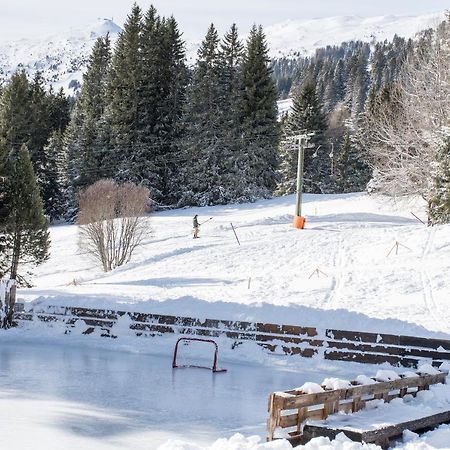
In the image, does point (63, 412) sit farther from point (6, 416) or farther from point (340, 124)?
point (340, 124)

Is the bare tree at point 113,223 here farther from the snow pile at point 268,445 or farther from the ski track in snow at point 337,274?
the snow pile at point 268,445

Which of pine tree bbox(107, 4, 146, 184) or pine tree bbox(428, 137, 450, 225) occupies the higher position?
pine tree bbox(107, 4, 146, 184)

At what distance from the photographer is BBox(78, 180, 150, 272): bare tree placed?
34.1 m

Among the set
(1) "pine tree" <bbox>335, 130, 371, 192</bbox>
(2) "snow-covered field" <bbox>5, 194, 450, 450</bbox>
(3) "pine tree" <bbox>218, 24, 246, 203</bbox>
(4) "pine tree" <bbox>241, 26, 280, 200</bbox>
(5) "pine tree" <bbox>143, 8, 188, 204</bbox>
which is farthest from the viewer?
(1) "pine tree" <bbox>335, 130, 371, 192</bbox>

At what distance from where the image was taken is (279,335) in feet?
48.3

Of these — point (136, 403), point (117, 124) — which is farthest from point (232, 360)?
point (117, 124)

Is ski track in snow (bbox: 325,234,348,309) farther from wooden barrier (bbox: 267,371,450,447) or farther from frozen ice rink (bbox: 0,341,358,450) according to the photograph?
wooden barrier (bbox: 267,371,450,447)

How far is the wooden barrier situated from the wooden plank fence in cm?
430

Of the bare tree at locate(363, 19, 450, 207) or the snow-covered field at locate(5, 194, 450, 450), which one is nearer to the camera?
the snow-covered field at locate(5, 194, 450, 450)

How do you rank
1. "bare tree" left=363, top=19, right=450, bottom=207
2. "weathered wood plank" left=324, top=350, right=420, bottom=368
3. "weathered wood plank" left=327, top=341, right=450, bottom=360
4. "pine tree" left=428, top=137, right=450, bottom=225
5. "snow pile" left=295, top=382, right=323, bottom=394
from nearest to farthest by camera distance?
"snow pile" left=295, top=382, right=323, bottom=394 → "weathered wood plank" left=327, top=341, right=450, bottom=360 → "weathered wood plank" left=324, top=350, right=420, bottom=368 → "pine tree" left=428, top=137, right=450, bottom=225 → "bare tree" left=363, top=19, right=450, bottom=207

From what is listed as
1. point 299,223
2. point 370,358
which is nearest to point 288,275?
point 370,358

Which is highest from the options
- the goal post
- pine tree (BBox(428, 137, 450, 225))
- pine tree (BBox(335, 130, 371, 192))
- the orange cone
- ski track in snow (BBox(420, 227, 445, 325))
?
pine tree (BBox(335, 130, 371, 192))

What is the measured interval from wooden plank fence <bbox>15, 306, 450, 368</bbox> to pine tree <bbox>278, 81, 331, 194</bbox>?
42.5m

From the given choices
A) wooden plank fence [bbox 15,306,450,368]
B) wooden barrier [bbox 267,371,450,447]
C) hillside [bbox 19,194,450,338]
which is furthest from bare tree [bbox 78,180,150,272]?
wooden barrier [bbox 267,371,450,447]
